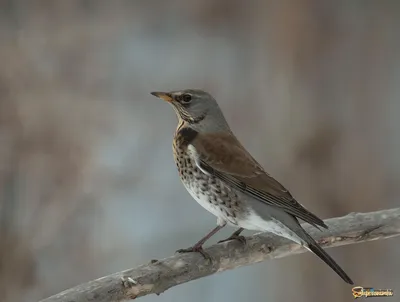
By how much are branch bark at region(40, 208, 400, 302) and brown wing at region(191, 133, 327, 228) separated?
16 centimetres

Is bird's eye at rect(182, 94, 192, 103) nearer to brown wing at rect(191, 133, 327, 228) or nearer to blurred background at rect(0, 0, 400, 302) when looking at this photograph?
brown wing at rect(191, 133, 327, 228)

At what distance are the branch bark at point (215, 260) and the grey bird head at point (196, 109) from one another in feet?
0.92

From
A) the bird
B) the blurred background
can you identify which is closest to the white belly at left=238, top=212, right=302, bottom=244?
the bird

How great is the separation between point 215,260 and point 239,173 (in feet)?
0.67

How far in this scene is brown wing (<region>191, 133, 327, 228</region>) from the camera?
1379 millimetres

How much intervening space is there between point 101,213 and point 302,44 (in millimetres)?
979

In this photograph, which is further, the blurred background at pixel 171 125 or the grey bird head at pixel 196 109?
the blurred background at pixel 171 125

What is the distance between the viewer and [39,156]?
212 centimetres

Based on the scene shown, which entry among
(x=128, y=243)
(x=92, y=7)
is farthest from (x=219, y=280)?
(x=92, y=7)

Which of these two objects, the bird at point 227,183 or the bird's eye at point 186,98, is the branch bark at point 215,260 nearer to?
the bird at point 227,183

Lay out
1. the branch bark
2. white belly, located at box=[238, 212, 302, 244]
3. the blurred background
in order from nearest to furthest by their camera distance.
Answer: the branch bark < white belly, located at box=[238, 212, 302, 244] < the blurred background

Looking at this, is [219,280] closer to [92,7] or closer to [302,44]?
[302,44]

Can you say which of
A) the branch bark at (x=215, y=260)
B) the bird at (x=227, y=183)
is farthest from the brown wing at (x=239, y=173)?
the branch bark at (x=215, y=260)

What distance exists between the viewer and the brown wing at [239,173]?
1.38 m
